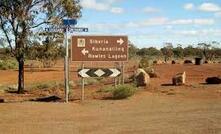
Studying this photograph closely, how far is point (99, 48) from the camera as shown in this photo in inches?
856

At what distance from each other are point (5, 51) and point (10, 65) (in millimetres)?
32144

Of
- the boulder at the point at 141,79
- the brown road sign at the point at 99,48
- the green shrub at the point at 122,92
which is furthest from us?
the boulder at the point at 141,79

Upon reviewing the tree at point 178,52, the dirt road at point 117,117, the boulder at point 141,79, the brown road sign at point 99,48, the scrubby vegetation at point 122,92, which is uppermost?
the tree at point 178,52

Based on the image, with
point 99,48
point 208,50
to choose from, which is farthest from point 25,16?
point 208,50

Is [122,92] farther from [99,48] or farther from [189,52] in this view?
[189,52]

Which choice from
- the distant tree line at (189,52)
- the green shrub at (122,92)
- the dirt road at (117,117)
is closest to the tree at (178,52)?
the distant tree line at (189,52)

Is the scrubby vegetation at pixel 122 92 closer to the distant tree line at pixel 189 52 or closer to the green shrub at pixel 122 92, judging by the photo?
the green shrub at pixel 122 92

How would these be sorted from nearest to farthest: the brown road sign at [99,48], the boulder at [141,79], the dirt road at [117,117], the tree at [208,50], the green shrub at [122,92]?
the dirt road at [117,117] → the brown road sign at [99,48] → the green shrub at [122,92] → the boulder at [141,79] → the tree at [208,50]

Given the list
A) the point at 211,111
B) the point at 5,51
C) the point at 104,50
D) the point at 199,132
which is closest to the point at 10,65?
the point at 5,51

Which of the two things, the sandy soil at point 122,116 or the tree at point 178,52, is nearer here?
the sandy soil at point 122,116

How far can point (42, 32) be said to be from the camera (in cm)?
2681

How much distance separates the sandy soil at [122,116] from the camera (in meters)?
14.0

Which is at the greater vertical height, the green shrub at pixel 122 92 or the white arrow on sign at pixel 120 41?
the white arrow on sign at pixel 120 41

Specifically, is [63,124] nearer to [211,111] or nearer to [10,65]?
[211,111]
